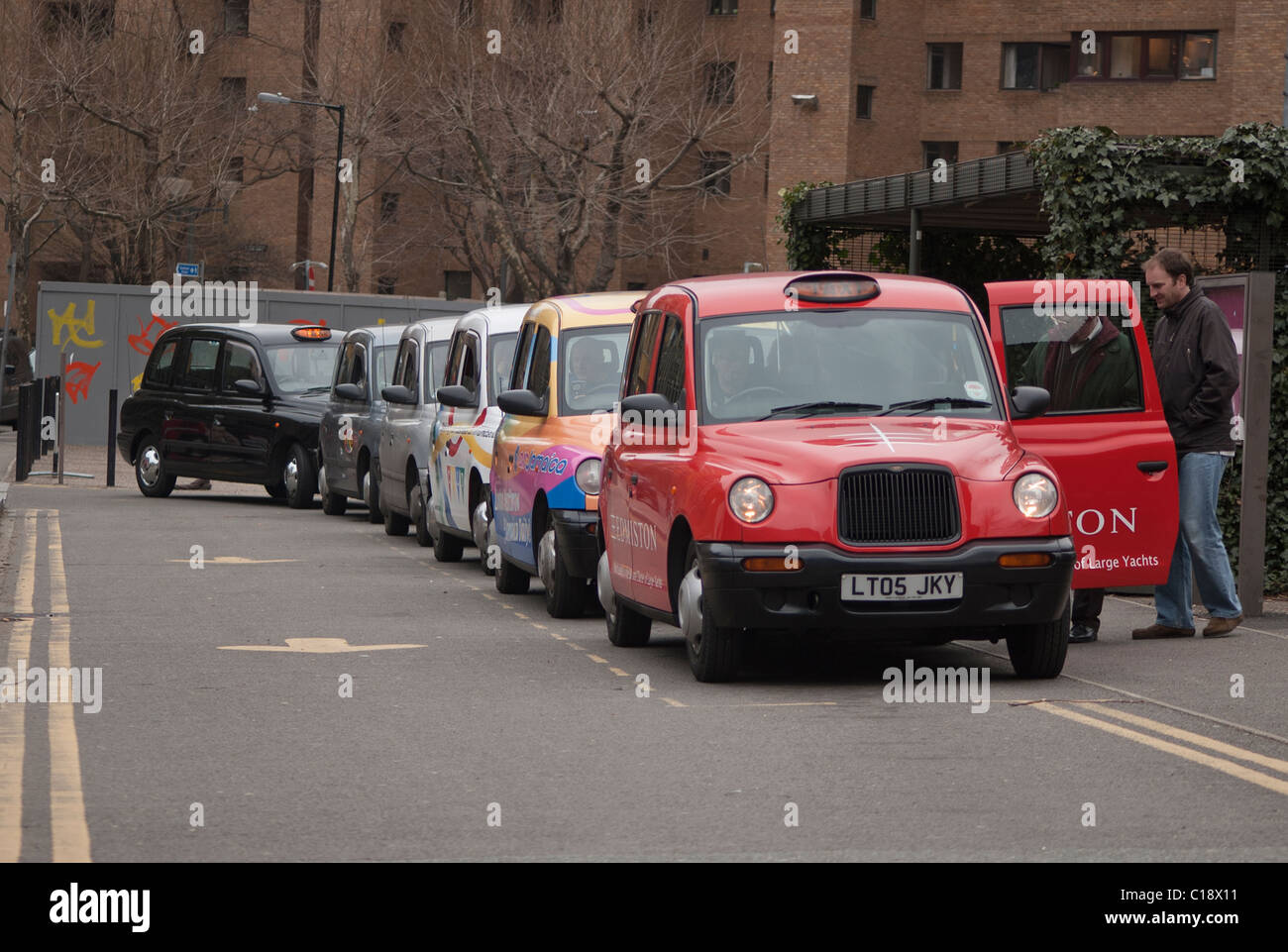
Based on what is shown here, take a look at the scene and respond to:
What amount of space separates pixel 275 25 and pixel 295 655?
62.1m

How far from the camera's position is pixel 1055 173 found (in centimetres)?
1547

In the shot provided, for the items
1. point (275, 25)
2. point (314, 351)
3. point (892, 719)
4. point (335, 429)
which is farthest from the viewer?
point (275, 25)

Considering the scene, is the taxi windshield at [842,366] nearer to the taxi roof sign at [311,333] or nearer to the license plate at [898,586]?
the license plate at [898,586]

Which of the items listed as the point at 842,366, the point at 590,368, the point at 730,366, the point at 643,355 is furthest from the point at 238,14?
the point at 842,366

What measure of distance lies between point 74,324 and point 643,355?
32.5m

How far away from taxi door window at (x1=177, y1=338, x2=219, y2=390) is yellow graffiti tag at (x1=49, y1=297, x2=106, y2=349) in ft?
54.2

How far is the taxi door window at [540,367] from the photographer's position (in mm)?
14445

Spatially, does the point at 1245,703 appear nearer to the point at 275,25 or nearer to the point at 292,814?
the point at 292,814

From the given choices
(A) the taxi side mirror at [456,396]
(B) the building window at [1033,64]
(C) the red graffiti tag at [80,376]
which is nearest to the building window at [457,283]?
(B) the building window at [1033,64]

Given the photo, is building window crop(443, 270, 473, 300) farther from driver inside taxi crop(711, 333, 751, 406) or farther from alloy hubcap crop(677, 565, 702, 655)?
alloy hubcap crop(677, 565, 702, 655)

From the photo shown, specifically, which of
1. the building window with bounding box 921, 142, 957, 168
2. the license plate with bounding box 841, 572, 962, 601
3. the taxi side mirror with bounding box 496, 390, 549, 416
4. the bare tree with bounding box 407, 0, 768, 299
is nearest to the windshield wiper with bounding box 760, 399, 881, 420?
the license plate with bounding box 841, 572, 962, 601

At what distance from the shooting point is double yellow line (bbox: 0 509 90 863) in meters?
6.52

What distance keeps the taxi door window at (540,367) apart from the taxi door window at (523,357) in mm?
75

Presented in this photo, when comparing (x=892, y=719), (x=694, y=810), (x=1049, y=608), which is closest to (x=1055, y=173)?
(x=1049, y=608)
